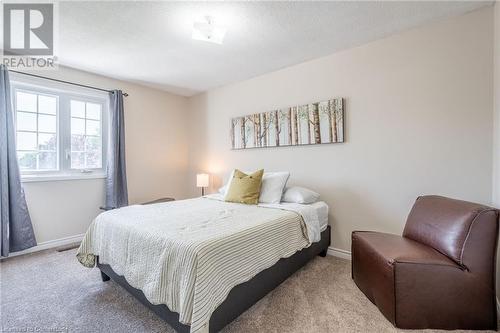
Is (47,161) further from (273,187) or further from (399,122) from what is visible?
(399,122)

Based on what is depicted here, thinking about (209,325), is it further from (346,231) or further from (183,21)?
Result: (183,21)

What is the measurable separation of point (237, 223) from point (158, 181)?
2741 millimetres

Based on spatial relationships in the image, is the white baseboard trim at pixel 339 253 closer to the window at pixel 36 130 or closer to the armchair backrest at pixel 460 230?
the armchair backrest at pixel 460 230

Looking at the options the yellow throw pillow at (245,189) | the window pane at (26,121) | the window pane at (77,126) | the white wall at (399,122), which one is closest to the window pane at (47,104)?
the window pane at (26,121)

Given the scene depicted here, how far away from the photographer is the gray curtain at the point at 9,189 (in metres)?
2.48

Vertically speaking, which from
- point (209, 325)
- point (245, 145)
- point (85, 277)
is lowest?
point (85, 277)


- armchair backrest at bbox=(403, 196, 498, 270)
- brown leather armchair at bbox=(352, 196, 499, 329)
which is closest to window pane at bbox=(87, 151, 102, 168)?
brown leather armchair at bbox=(352, 196, 499, 329)

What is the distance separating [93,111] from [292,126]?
2.95 meters

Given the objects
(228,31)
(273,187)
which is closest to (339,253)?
(273,187)

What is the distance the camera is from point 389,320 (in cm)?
156

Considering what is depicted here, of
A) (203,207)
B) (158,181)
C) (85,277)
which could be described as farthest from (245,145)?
(85,277)

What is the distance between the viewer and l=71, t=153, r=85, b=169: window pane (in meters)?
3.19

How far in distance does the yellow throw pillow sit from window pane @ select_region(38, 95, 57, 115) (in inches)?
102

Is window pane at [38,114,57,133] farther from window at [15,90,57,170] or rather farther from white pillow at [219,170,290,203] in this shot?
white pillow at [219,170,290,203]
